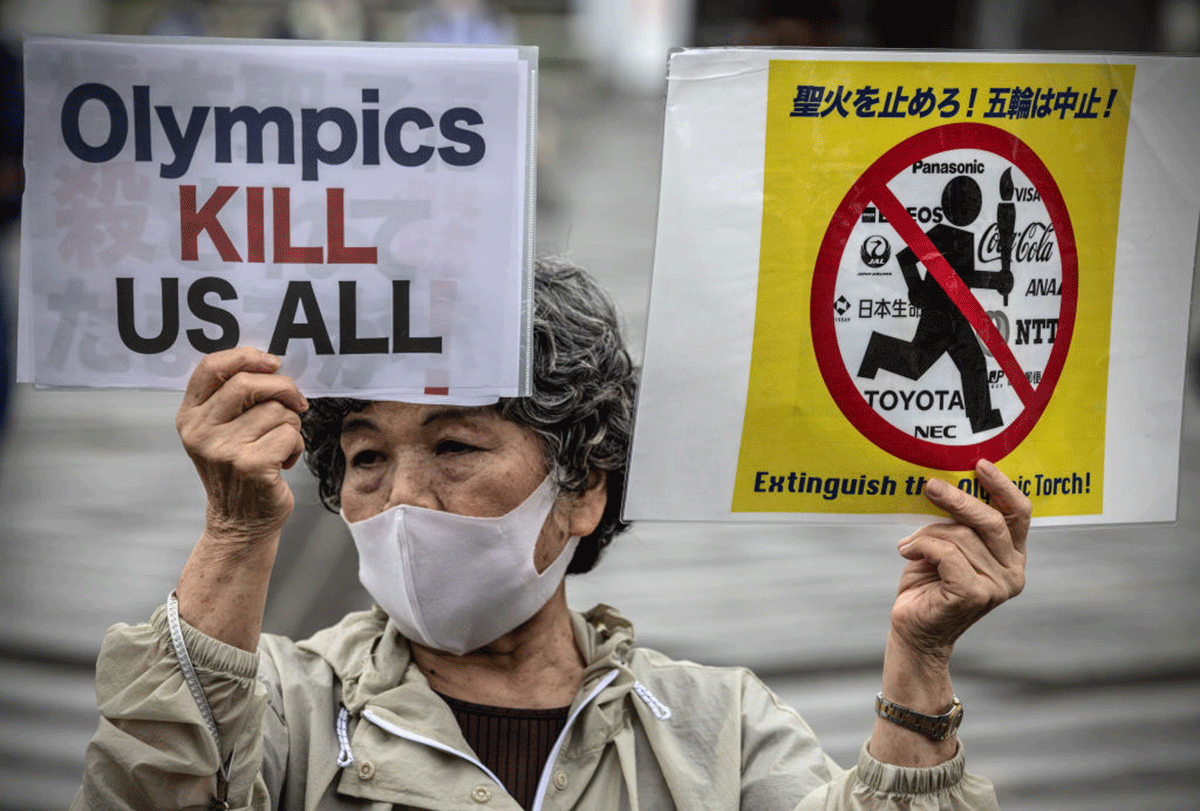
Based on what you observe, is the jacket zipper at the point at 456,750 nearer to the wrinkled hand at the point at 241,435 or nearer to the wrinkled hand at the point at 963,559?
the wrinkled hand at the point at 241,435

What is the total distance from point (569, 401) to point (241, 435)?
0.65 metres

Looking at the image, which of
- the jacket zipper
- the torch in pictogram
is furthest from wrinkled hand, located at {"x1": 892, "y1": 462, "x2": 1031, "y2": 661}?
the jacket zipper

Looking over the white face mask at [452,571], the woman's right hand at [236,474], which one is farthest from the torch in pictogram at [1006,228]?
the woman's right hand at [236,474]

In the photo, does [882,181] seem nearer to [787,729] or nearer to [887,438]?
[887,438]

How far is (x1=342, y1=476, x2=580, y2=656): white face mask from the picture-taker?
229cm

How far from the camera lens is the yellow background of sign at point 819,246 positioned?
211 centimetres

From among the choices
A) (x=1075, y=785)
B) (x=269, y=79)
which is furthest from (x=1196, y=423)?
(x=269, y=79)

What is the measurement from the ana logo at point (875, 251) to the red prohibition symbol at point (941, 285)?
0.03 meters

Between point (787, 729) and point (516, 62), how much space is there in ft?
3.70

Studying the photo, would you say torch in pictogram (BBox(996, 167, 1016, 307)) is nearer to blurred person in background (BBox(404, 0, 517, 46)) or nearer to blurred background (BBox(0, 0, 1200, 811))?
blurred background (BBox(0, 0, 1200, 811))

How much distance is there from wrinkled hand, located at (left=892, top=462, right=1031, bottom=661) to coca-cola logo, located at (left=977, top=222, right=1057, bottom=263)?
304 mm

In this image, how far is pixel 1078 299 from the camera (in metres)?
2.19

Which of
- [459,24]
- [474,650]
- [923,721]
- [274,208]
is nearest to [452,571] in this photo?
[474,650]

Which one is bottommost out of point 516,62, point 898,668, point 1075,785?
point 1075,785
